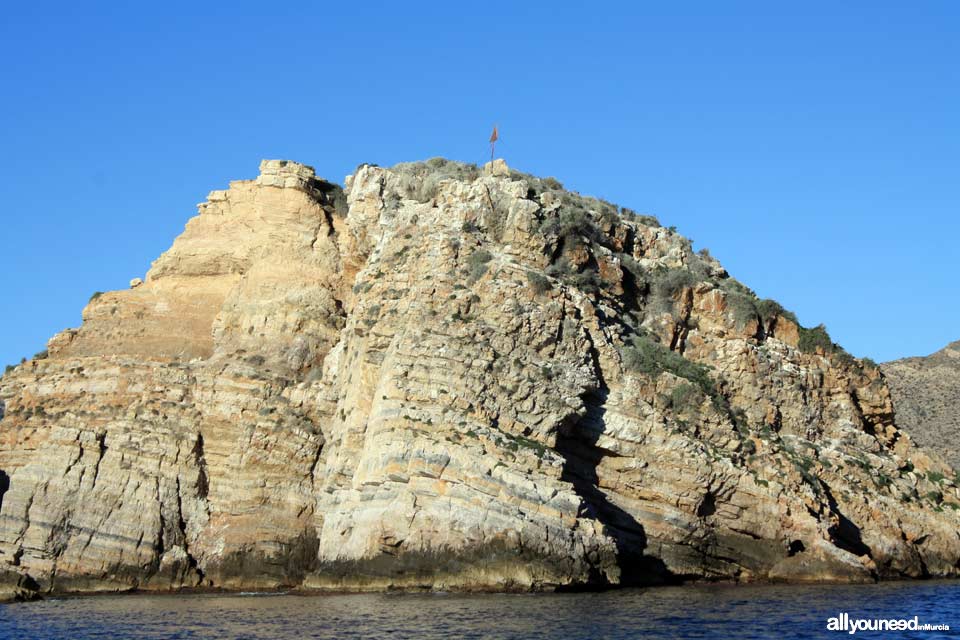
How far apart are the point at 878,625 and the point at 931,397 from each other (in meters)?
54.8

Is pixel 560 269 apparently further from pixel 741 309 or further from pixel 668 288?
pixel 741 309

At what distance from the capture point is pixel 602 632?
994 inches

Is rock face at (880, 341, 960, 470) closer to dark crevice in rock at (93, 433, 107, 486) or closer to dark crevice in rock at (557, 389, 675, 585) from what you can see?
dark crevice in rock at (557, 389, 675, 585)

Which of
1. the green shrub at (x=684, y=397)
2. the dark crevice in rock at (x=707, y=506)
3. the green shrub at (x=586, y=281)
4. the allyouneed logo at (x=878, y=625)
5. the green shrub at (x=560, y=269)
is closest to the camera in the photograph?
the allyouneed logo at (x=878, y=625)

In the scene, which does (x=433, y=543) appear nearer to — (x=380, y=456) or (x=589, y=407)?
(x=380, y=456)

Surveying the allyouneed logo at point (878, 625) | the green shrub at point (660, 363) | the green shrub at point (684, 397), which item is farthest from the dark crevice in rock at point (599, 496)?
the allyouneed logo at point (878, 625)

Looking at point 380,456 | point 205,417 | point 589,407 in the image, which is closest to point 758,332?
point 589,407

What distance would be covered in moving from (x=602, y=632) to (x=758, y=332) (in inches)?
873

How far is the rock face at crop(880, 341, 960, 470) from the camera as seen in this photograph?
71312 millimetres

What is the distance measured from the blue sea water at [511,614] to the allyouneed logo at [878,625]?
279mm

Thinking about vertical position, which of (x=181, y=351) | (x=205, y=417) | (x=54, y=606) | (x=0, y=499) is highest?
(x=181, y=351)

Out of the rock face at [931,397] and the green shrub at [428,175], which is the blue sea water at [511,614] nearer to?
the green shrub at [428,175]

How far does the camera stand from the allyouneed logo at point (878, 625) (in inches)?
1017

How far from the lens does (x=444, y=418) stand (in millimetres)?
36062
